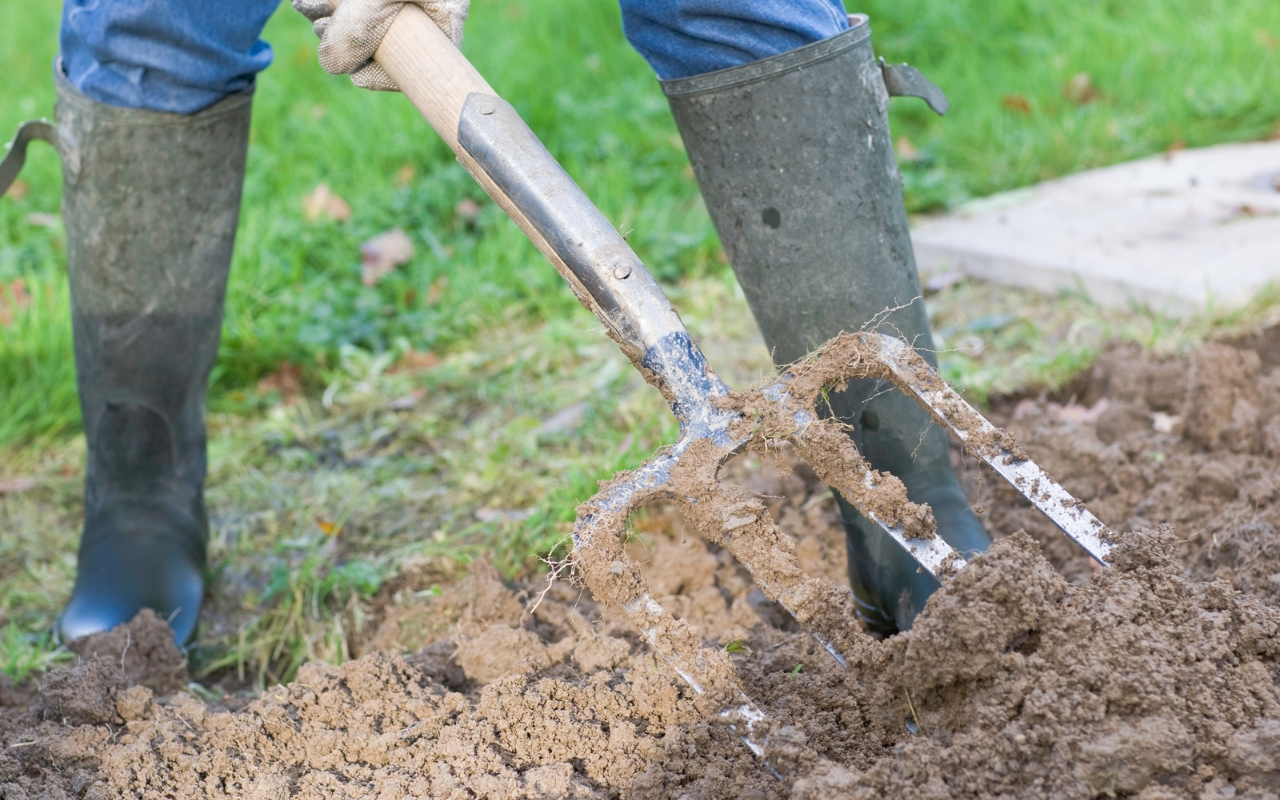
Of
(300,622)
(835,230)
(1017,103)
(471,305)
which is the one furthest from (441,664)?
(1017,103)

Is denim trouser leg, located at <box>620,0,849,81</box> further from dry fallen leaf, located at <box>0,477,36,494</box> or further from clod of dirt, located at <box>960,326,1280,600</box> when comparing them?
dry fallen leaf, located at <box>0,477,36,494</box>

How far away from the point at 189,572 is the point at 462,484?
1.75 feet

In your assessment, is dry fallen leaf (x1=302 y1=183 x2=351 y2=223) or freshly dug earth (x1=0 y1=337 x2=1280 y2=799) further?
dry fallen leaf (x1=302 y1=183 x2=351 y2=223)

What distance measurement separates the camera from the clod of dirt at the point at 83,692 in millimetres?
1343

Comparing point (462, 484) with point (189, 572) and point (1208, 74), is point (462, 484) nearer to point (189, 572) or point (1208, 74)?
point (189, 572)

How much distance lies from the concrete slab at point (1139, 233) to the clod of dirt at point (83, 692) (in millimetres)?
2160

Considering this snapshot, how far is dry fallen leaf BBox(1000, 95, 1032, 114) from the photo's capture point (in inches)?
141

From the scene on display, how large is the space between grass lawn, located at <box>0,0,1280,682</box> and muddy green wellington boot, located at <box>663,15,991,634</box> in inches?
21.7

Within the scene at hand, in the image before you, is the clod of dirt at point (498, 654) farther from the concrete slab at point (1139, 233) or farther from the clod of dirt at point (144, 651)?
the concrete slab at point (1139, 233)

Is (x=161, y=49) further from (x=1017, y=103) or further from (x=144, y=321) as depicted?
(x=1017, y=103)

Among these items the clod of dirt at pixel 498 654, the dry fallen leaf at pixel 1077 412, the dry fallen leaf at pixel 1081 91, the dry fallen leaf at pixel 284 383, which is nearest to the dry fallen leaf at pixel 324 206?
the dry fallen leaf at pixel 284 383

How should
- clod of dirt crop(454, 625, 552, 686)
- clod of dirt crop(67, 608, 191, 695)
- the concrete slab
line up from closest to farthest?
clod of dirt crop(454, 625, 552, 686)
clod of dirt crop(67, 608, 191, 695)
the concrete slab

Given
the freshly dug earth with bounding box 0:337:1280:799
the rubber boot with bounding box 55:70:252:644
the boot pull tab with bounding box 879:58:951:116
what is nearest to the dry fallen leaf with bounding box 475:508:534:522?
the freshly dug earth with bounding box 0:337:1280:799

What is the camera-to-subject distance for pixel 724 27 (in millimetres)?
1329
